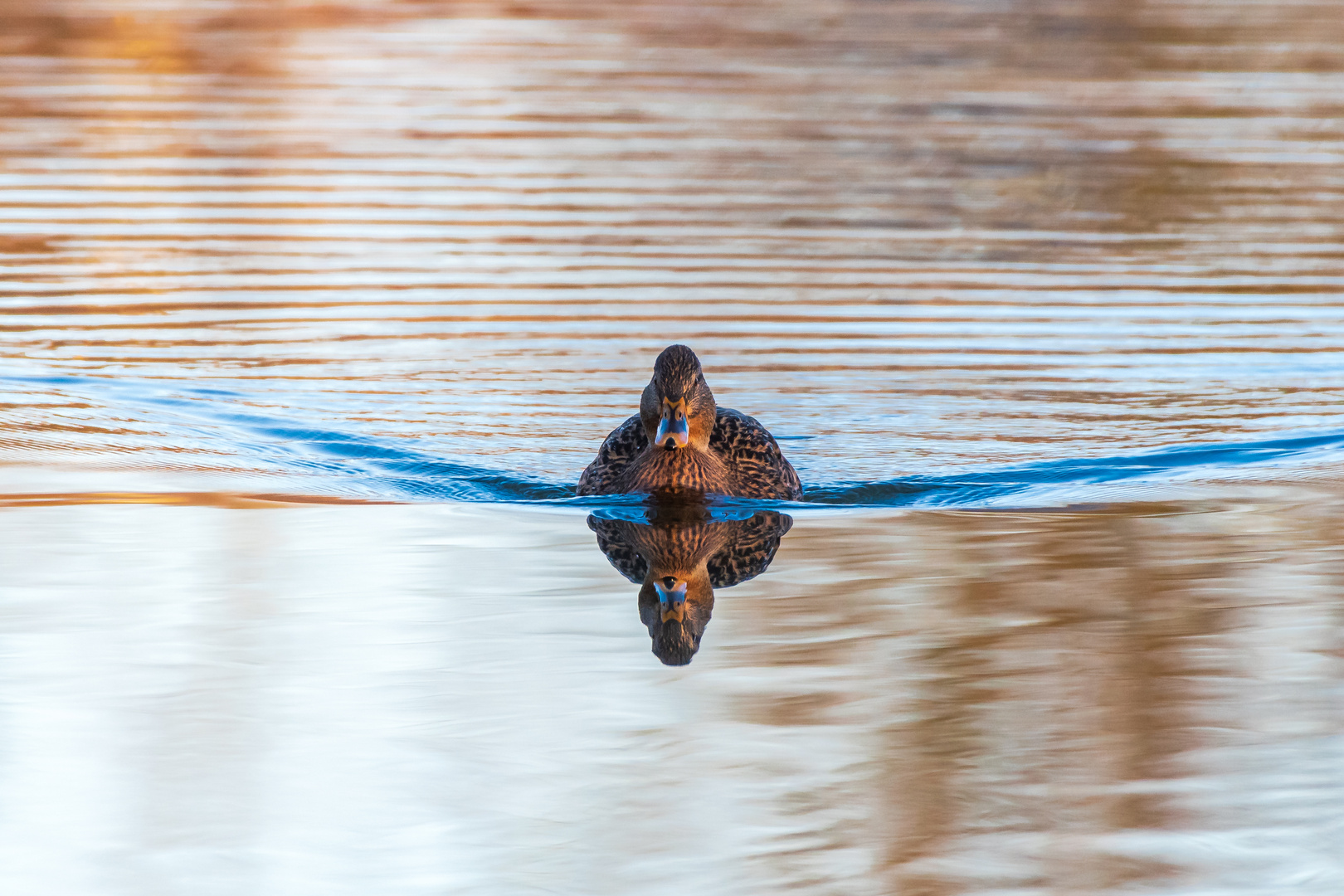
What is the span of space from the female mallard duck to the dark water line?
0.37ft

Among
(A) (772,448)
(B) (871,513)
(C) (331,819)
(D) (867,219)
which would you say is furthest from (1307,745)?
(D) (867,219)

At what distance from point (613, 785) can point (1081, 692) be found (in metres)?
1.49

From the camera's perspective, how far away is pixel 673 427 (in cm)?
805

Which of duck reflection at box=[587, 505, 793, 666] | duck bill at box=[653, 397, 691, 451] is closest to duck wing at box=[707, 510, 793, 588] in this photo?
duck reflection at box=[587, 505, 793, 666]

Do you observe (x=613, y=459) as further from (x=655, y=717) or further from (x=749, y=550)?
(x=655, y=717)

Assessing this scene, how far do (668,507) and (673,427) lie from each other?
0.45 meters

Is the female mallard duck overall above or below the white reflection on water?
above

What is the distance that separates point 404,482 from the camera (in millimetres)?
9070

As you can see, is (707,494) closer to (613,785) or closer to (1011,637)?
(1011,637)

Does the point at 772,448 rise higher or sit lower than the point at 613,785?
higher

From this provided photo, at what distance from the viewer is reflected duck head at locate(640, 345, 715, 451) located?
317 inches

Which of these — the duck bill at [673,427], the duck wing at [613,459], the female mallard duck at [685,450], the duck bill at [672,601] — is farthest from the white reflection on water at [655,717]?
the duck wing at [613,459]

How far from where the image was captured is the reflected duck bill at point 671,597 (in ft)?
21.4

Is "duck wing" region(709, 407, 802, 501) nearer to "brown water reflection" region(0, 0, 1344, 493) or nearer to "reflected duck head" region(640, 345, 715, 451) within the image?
"reflected duck head" region(640, 345, 715, 451)
